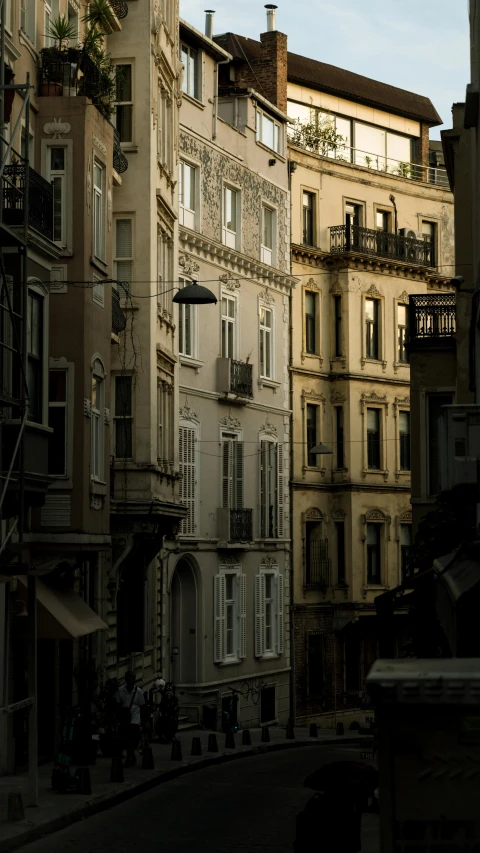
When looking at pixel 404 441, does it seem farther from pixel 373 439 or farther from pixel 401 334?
pixel 401 334

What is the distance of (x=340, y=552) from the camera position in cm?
4944

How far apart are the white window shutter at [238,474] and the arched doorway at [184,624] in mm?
3698

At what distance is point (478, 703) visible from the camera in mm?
6809

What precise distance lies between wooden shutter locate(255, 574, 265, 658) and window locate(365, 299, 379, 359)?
995 cm

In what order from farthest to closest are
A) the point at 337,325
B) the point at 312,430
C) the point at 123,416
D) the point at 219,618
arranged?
the point at 337,325, the point at 312,430, the point at 219,618, the point at 123,416

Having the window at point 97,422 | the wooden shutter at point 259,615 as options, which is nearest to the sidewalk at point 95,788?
the window at point 97,422

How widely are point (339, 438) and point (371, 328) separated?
4.14 meters

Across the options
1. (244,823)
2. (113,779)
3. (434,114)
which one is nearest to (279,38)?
(434,114)

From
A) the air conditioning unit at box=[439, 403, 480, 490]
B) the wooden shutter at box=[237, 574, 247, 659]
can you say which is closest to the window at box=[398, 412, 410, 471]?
the wooden shutter at box=[237, 574, 247, 659]

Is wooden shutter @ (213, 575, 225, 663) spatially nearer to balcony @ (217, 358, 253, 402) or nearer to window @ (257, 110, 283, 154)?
balcony @ (217, 358, 253, 402)


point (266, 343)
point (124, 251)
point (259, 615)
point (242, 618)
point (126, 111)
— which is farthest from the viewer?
point (266, 343)

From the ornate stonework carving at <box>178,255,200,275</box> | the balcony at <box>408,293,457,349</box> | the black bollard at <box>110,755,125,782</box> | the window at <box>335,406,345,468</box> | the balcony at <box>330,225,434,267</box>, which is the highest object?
the balcony at <box>330,225,434,267</box>

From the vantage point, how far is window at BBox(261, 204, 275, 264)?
4619cm

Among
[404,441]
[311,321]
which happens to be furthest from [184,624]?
[404,441]
